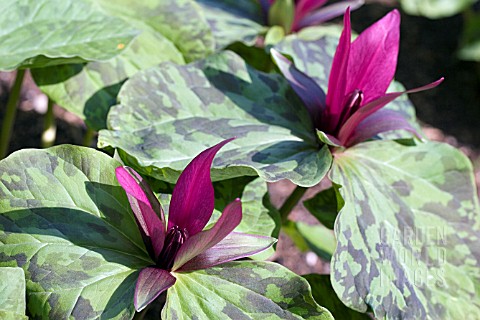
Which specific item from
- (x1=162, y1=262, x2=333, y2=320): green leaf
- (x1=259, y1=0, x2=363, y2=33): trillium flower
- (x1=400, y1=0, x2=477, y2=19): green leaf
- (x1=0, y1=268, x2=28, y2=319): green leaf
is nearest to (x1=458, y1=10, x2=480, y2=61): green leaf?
(x1=400, y1=0, x2=477, y2=19): green leaf

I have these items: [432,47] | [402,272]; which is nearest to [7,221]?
[402,272]

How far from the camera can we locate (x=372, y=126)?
0.98 metres

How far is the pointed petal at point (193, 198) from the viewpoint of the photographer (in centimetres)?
76

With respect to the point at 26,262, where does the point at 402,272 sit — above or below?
below

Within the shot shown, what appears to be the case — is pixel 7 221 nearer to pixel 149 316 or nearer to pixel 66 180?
pixel 66 180

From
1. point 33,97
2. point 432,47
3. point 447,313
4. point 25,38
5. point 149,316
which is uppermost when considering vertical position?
point 25,38

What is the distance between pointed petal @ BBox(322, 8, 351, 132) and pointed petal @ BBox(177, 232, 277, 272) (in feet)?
0.82

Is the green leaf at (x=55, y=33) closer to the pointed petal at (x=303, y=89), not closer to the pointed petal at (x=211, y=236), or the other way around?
the pointed petal at (x=303, y=89)

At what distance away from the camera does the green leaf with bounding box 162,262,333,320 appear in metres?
0.77

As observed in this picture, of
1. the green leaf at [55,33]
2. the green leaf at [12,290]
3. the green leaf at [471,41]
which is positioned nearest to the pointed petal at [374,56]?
the green leaf at [55,33]

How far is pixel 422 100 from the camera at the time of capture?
8.07 ft

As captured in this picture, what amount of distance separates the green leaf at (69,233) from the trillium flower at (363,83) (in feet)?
1.01

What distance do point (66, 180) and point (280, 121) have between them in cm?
34

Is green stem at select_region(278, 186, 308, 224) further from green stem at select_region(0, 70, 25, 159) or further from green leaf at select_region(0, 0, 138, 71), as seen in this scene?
green stem at select_region(0, 70, 25, 159)
